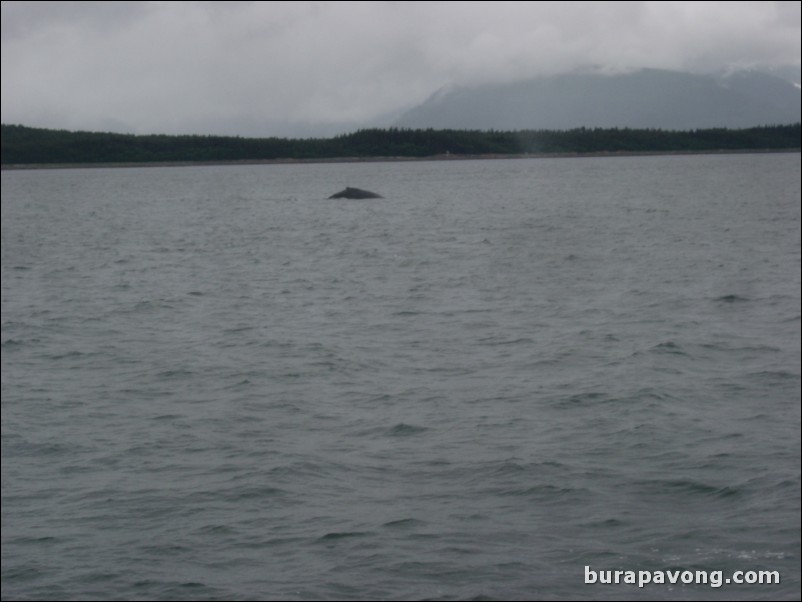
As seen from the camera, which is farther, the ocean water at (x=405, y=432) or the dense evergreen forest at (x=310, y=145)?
the dense evergreen forest at (x=310, y=145)

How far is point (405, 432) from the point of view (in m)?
14.2

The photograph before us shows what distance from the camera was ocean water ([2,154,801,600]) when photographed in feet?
32.7

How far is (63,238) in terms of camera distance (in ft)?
174

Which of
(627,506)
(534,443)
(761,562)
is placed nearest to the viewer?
(761,562)

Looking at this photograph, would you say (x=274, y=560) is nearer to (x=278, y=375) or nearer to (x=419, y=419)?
(x=419, y=419)

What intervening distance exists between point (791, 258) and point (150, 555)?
28.9 meters

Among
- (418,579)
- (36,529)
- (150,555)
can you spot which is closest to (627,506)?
(418,579)

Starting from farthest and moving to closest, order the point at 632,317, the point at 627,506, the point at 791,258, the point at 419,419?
1. the point at 791,258
2. the point at 632,317
3. the point at 419,419
4. the point at 627,506

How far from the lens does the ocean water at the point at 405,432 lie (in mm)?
9953

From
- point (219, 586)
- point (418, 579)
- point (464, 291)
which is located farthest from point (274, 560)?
point (464, 291)

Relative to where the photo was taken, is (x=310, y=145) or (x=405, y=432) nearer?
(x=405, y=432)

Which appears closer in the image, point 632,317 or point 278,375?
point 278,375

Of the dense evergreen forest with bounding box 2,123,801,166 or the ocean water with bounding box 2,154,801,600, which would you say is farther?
the dense evergreen forest with bounding box 2,123,801,166

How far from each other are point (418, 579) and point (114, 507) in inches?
145
